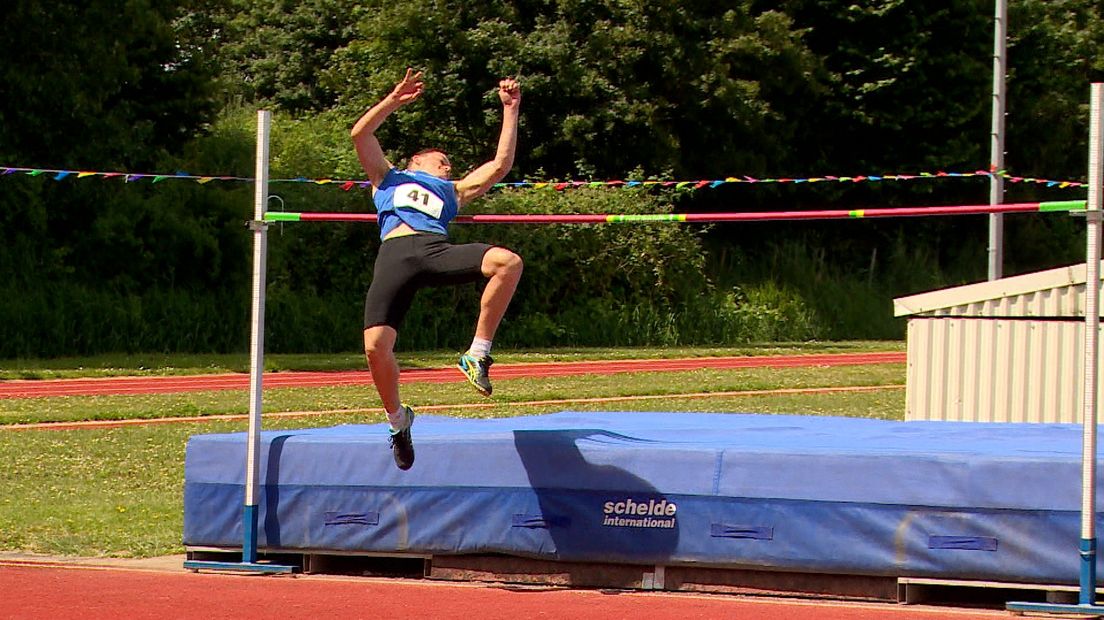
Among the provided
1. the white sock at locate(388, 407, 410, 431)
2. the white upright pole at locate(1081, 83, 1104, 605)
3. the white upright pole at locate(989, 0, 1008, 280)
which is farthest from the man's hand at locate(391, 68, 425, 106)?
the white upright pole at locate(989, 0, 1008, 280)

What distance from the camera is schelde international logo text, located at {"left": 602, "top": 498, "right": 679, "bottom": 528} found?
7.36 meters

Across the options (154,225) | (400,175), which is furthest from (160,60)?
(400,175)

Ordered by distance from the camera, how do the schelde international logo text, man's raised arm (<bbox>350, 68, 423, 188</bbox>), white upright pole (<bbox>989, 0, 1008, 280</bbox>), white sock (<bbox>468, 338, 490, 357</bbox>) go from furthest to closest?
white upright pole (<bbox>989, 0, 1008, 280</bbox>) < man's raised arm (<bbox>350, 68, 423, 188</bbox>) < white sock (<bbox>468, 338, 490, 357</bbox>) < the schelde international logo text

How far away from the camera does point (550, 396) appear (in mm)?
18672

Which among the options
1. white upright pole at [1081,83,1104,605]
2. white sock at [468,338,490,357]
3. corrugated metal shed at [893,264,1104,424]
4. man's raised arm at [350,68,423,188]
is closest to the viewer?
white upright pole at [1081,83,1104,605]

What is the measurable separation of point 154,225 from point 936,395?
17332 mm

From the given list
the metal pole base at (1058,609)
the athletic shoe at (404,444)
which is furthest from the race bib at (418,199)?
the metal pole base at (1058,609)

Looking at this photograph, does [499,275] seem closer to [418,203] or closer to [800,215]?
[418,203]

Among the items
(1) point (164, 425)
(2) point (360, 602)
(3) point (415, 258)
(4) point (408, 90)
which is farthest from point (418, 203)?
(1) point (164, 425)

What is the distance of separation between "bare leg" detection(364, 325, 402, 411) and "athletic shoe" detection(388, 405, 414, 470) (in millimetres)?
78

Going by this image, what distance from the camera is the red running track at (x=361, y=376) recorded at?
20219 mm

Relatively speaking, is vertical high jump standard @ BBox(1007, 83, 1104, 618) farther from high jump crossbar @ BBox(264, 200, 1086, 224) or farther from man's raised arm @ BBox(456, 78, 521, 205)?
man's raised arm @ BBox(456, 78, 521, 205)

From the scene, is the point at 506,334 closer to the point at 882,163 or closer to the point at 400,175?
the point at 882,163

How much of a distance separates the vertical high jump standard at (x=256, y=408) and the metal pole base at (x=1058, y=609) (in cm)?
316
